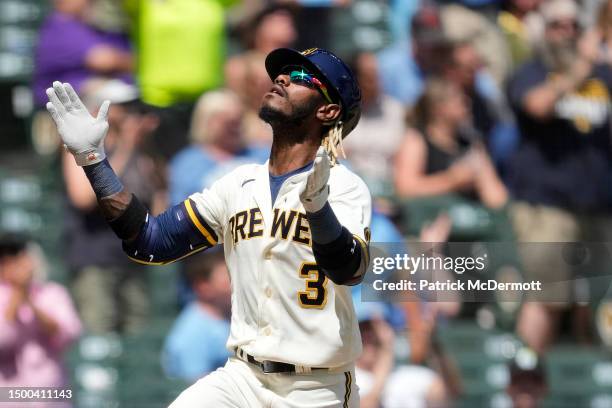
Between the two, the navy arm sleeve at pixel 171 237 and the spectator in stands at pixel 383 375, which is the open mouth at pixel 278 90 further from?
the spectator in stands at pixel 383 375

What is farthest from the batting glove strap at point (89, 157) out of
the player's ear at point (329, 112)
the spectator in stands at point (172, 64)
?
the spectator in stands at point (172, 64)

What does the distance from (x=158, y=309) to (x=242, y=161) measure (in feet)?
3.53

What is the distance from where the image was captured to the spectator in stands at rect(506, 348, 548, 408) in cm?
736

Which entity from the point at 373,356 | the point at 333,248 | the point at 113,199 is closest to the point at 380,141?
the point at 373,356

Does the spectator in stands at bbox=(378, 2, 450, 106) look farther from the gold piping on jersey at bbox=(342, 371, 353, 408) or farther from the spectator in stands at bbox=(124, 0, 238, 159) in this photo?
the gold piping on jersey at bbox=(342, 371, 353, 408)

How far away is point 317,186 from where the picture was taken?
12.4 ft

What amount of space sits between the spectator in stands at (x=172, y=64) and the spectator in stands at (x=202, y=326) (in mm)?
839

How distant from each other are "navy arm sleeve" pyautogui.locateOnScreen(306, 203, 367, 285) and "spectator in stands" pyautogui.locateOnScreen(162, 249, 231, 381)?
10.5 feet

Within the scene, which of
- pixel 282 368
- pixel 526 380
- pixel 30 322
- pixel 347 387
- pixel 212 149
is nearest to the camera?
pixel 282 368

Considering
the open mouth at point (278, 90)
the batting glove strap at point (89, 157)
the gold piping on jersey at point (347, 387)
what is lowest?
the gold piping on jersey at point (347, 387)

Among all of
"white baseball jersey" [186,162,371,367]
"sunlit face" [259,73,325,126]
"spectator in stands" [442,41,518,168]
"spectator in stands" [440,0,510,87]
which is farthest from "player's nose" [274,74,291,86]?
"spectator in stands" [440,0,510,87]

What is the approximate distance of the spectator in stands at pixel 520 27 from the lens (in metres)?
8.12

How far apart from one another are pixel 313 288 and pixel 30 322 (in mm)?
3316

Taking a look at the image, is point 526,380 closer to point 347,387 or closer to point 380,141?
point 380,141
